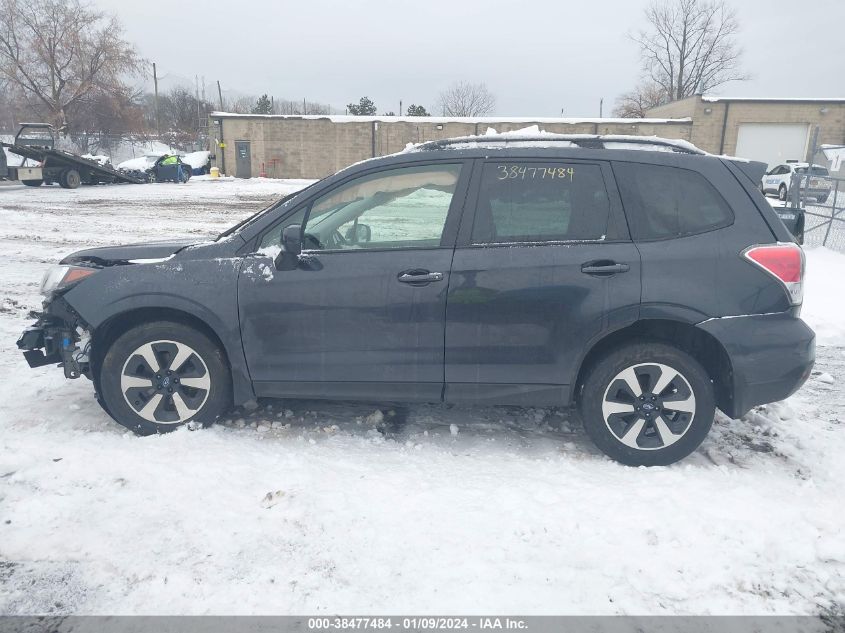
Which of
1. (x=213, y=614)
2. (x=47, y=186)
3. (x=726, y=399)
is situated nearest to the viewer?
(x=213, y=614)

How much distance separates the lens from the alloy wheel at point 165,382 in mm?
3750

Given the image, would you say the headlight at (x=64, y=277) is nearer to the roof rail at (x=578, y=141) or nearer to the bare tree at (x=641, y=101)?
the roof rail at (x=578, y=141)

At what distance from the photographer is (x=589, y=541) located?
2.88m

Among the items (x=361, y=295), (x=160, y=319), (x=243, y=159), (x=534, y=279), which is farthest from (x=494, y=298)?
(x=243, y=159)

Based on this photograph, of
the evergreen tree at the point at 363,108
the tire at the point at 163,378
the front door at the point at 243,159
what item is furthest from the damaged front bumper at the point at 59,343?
the evergreen tree at the point at 363,108

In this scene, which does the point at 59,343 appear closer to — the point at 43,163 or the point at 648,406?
the point at 648,406

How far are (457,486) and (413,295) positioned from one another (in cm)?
112

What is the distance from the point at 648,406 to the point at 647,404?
1 centimetres

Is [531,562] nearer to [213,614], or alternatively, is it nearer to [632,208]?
[213,614]

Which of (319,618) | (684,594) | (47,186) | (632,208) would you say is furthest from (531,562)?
(47,186)

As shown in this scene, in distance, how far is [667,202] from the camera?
3539 millimetres

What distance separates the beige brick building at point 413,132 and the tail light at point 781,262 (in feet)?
114

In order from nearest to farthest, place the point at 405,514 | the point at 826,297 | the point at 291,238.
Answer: the point at 405,514 < the point at 291,238 < the point at 826,297

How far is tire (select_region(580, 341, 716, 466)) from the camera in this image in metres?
3.49
